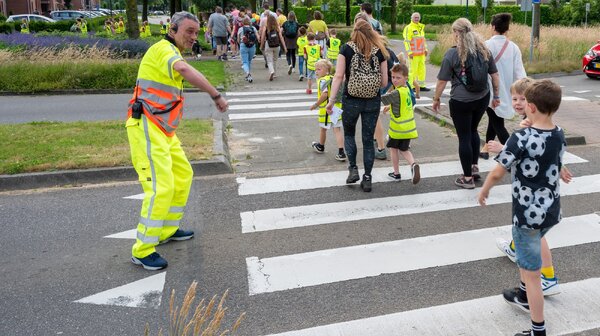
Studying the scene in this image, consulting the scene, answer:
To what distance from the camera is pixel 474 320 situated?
4.14 metres

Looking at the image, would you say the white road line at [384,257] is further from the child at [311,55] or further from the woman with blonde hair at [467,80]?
the child at [311,55]

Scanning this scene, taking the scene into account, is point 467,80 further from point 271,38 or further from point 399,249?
point 271,38

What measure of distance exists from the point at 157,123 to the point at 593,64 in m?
15.6

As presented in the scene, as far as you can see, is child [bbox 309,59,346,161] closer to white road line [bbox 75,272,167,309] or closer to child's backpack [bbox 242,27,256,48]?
white road line [bbox 75,272,167,309]

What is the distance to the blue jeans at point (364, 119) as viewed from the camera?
691 cm

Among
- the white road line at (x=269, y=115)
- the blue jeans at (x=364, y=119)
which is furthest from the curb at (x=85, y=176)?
the white road line at (x=269, y=115)

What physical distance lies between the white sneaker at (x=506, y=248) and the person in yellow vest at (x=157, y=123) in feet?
8.64

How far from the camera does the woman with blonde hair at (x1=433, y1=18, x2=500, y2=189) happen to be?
6.66 m

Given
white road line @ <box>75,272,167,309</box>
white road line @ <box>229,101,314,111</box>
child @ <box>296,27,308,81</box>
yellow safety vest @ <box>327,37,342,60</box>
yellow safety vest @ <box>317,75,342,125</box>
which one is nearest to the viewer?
white road line @ <box>75,272,167,309</box>

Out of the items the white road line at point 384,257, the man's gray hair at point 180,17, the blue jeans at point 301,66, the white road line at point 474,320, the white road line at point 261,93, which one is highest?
the man's gray hair at point 180,17

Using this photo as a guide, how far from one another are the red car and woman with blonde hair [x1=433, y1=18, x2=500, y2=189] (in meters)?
11.7

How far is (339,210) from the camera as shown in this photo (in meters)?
6.48

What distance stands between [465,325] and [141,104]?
3.08 meters

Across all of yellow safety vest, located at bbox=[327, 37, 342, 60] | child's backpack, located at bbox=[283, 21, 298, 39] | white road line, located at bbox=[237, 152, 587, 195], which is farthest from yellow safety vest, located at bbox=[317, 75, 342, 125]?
child's backpack, located at bbox=[283, 21, 298, 39]
